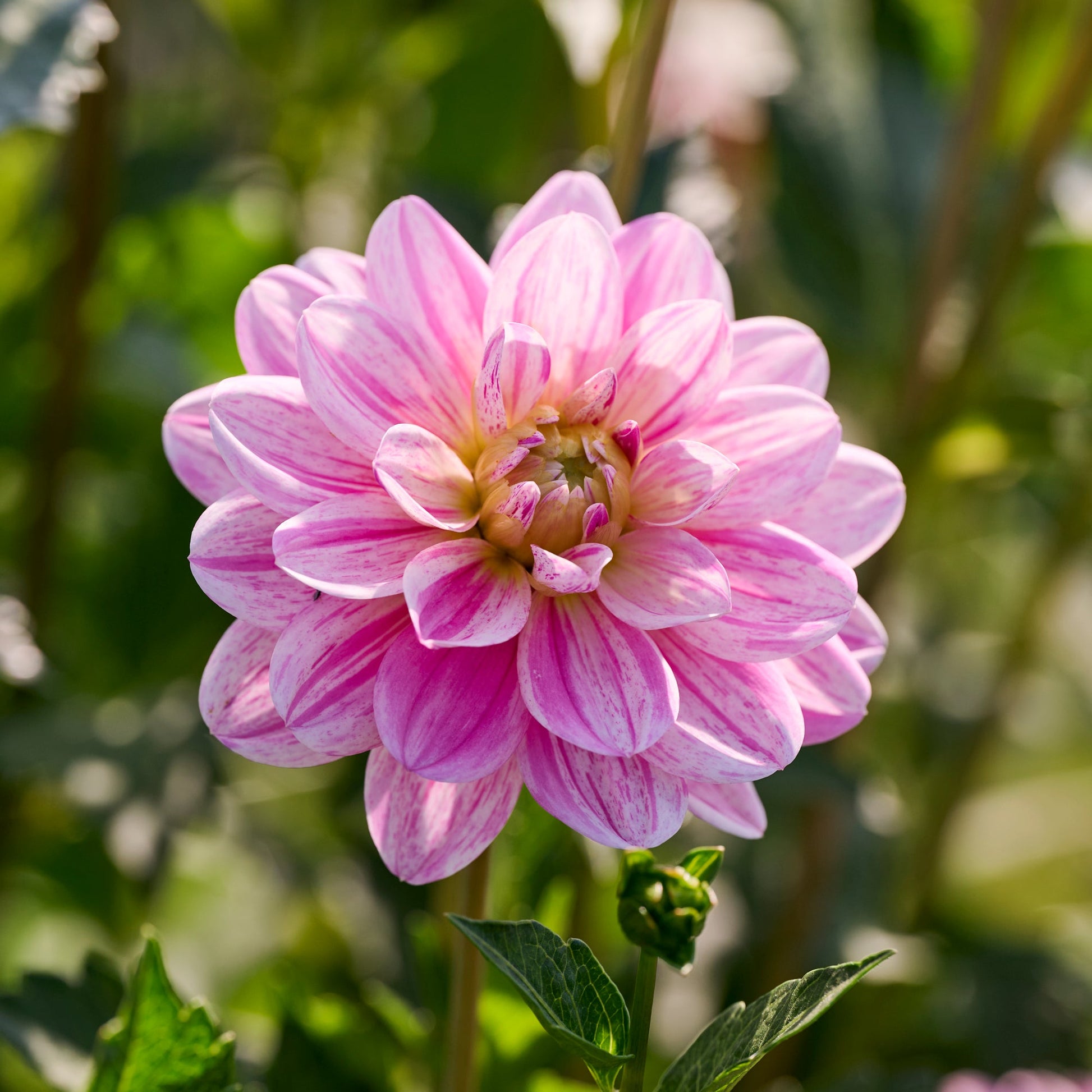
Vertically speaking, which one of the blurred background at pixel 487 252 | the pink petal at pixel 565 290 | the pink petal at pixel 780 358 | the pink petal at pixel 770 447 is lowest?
the blurred background at pixel 487 252

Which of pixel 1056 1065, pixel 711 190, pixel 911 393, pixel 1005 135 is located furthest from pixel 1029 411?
pixel 1056 1065

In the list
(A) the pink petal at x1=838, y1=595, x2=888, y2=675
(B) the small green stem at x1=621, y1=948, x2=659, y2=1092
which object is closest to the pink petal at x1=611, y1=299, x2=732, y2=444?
(A) the pink petal at x1=838, y1=595, x2=888, y2=675

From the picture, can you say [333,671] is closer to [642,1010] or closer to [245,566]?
[245,566]

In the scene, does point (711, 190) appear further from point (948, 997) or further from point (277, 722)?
point (948, 997)

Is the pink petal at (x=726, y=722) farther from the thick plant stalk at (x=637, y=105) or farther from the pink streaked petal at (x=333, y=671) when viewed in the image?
the thick plant stalk at (x=637, y=105)

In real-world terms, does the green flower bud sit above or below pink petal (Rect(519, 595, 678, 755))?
below

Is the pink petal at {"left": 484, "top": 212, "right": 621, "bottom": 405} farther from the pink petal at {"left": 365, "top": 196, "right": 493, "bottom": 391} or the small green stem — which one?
the small green stem

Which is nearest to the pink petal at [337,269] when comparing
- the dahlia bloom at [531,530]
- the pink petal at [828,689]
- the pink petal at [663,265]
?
the dahlia bloom at [531,530]
